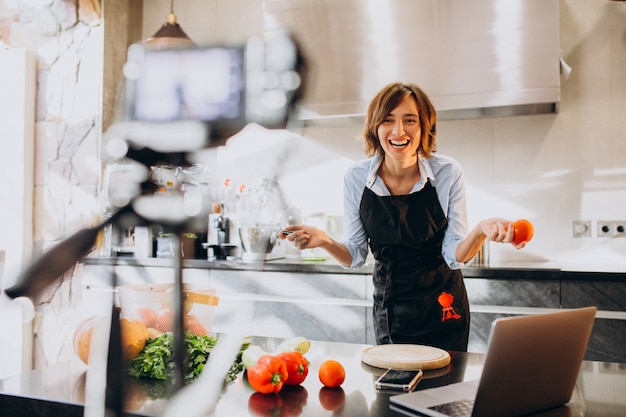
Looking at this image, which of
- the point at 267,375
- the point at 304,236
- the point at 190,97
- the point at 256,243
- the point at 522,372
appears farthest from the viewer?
the point at 256,243

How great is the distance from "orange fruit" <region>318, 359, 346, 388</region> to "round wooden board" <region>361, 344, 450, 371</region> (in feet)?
0.56

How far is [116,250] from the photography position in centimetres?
28

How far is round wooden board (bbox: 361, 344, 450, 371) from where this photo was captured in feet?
3.90

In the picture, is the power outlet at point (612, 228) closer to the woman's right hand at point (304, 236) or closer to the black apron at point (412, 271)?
the black apron at point (412, 271)

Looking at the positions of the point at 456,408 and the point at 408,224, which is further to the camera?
the point at 408,224

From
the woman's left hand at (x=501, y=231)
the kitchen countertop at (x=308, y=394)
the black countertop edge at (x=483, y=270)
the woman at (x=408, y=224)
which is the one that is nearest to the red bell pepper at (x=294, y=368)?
the kitchen countertop at (x=308, y=394)

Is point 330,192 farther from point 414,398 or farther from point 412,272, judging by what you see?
point 414,398

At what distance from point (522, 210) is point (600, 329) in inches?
33.8

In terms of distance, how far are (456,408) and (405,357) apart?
31 cm

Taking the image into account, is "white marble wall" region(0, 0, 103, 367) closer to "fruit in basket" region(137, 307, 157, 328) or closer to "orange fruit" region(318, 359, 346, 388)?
"orange fruit" region(318, 359, 346, 388)

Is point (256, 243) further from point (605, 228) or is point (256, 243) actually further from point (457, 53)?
point (605, 228)

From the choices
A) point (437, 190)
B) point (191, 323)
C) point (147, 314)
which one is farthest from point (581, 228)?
point (191, 323)

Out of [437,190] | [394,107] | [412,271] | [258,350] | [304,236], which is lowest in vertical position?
[258,350]

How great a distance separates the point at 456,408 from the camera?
920 mm
